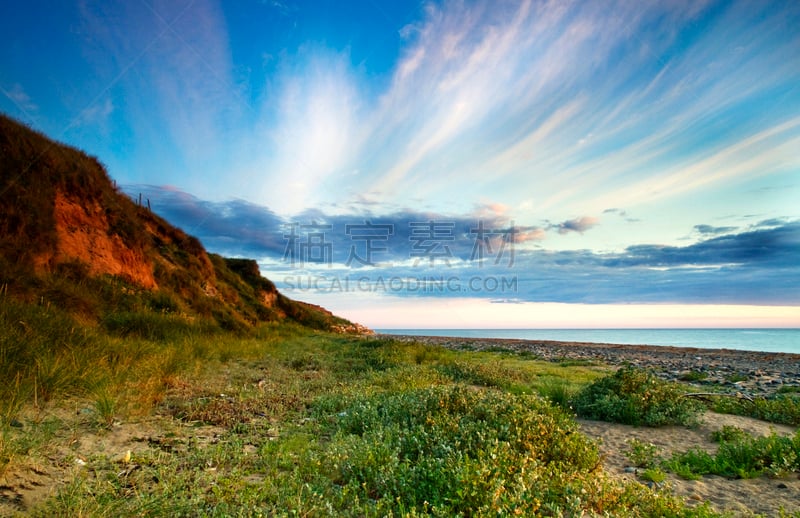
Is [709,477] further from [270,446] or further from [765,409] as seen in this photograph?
[270,446]

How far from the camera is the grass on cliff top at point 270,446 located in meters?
3.40

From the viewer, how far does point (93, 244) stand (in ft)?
58.6

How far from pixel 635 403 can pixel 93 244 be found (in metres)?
21.2

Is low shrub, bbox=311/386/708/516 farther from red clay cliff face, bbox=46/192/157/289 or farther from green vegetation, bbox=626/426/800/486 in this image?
red clay cliff face, bbox=46/192/157/289

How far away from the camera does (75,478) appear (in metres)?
3.46

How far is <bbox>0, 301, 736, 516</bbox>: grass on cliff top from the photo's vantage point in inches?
134

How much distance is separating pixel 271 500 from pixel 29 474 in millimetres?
2093

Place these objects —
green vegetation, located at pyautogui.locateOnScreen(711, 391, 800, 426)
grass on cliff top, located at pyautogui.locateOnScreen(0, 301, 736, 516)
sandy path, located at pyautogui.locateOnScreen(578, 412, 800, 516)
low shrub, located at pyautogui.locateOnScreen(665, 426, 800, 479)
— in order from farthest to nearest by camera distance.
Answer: green vegetation, located at pyautogui.locateOnScreen(711, 391, 800, 426)
low shrub, located at pyautogui.locateOnScreen(665, 426, 800, 479)
sandy path, located at pyautogui.locateOnScreen(578, 412, 800, 516)
grass on cliff top, located at pyautogui.locateOnScreen(0, 301, 736, 516)

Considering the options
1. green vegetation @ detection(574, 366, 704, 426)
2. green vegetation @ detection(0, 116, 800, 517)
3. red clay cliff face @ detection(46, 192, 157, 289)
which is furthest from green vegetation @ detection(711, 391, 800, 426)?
red clay cliff face @ detection(46, 192, 157, 289)

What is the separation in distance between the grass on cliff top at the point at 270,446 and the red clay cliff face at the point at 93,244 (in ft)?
32.1

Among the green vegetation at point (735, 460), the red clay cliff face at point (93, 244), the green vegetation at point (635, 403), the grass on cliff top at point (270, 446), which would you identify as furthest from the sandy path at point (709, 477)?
the red clay cliff face at point (93, 244)

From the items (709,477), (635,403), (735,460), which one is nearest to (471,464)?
(709,477)

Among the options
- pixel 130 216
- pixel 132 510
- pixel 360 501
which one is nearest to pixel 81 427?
pixel 132 510

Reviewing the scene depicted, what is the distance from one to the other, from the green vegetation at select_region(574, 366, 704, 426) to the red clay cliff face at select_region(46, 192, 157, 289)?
1829 cm
